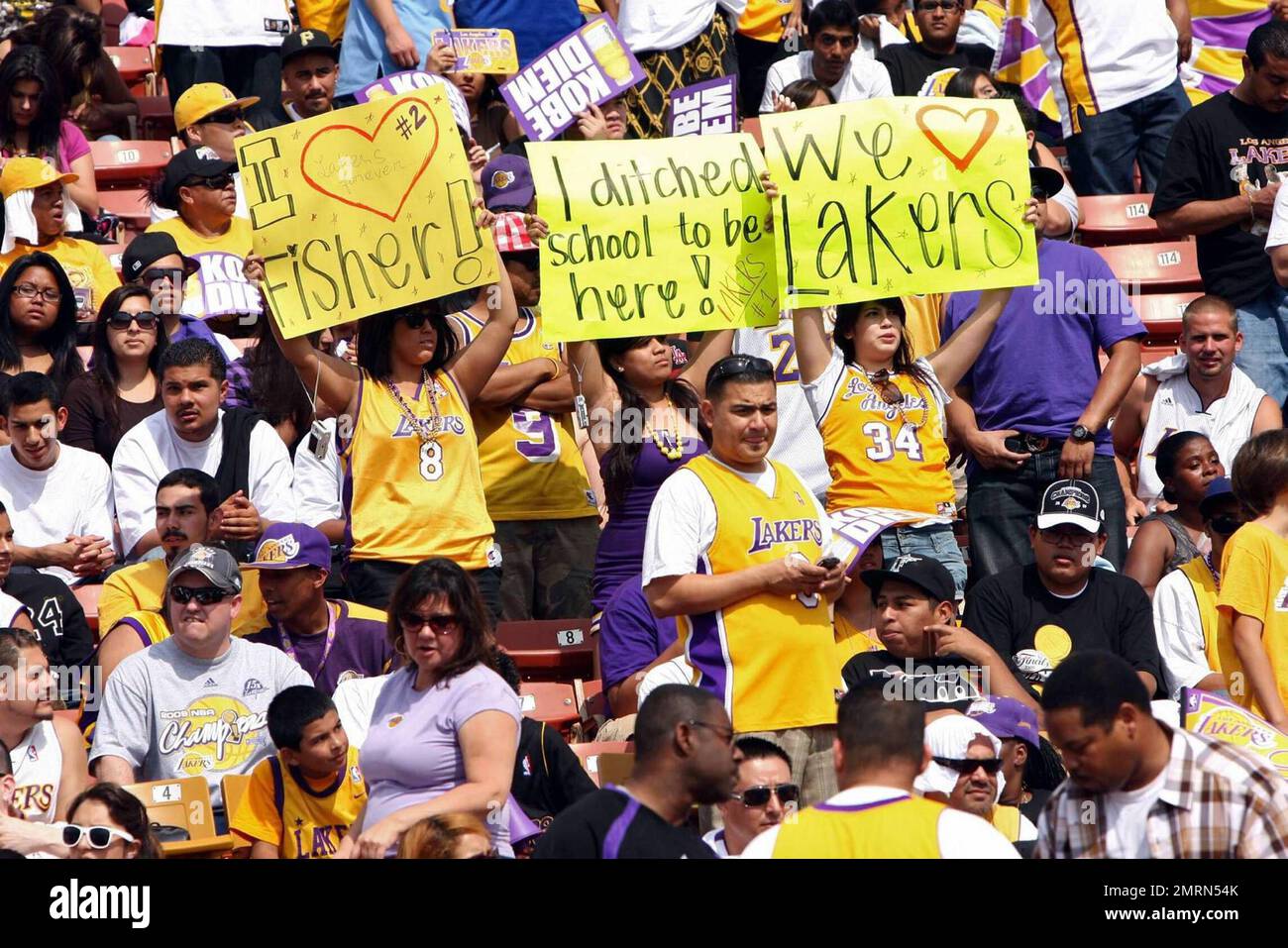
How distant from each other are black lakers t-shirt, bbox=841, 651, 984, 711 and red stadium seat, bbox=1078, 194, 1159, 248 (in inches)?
182

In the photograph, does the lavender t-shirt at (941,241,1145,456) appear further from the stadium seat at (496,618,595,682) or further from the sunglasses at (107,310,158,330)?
the sunglasses at (107,310,158,330)

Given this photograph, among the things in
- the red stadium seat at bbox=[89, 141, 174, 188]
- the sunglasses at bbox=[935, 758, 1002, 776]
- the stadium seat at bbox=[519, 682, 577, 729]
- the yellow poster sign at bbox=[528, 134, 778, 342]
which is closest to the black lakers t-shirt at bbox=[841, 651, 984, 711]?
the sunglasses at bbox=[935, 758, 1002, 776]

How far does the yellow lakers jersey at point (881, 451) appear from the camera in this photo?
25.1 ft

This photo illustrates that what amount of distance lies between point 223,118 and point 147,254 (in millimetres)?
1487

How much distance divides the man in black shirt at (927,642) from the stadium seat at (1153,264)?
175 inches

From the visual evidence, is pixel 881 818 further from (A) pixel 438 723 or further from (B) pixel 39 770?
(B) pixel 39 770

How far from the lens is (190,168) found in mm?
9875

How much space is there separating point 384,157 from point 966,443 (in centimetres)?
249

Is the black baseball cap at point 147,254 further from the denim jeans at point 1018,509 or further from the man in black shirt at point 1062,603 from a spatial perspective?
the man in black shirt at point 1062,603

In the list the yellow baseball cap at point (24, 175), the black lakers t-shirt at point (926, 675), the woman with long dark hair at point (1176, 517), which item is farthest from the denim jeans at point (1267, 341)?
the yellow baseball cap at point (24, 175)

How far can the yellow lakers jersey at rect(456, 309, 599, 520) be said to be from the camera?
828 centimetres

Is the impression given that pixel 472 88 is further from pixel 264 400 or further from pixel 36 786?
pixel 36 786

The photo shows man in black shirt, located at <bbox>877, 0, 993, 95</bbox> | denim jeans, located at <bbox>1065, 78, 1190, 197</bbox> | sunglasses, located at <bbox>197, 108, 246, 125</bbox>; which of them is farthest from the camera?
man in black shirt, located at <bbox>877, 0, 993, 95</bbox>
